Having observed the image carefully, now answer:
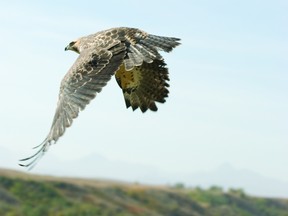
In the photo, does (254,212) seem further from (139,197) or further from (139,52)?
(139,52)

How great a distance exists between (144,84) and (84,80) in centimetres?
195

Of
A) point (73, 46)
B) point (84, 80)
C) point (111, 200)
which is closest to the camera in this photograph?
point (84, 80)

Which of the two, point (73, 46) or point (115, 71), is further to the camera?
point (73, 46)

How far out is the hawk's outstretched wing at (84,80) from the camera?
1136cm

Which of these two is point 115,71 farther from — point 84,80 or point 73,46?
point 73,46

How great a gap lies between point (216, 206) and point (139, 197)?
12917 mm

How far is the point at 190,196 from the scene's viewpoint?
110 m

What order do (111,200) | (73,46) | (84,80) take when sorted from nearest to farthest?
(84,80) < (73,46) < (111,200)

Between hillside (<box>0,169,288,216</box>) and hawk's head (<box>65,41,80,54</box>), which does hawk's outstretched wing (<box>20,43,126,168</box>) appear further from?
hillside (<box>0,169,288,216</box>)

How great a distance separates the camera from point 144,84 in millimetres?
13727

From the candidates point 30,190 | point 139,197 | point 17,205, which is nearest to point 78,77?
point 17,205

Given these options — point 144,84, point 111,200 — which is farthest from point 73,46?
point 111,200

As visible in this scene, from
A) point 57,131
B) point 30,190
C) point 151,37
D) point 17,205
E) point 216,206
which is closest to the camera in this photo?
point 57,131

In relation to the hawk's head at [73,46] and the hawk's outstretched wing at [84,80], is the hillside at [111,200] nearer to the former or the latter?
the hawk's head at [73,46]
